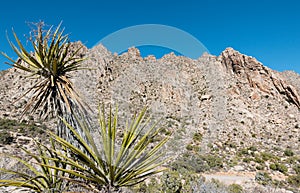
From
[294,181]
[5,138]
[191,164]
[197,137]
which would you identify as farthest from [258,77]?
[5,138]

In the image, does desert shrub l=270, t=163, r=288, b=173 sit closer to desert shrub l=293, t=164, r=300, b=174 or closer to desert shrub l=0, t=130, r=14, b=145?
desert shrub l=293, t=164, r=300, b=174

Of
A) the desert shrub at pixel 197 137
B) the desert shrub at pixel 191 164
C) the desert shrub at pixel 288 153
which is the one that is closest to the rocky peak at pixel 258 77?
the desert shrub at pixel 288 153

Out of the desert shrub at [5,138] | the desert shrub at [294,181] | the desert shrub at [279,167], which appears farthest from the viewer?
the desert shrub at [5,138]

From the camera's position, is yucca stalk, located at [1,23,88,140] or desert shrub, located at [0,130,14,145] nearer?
yucca stalk, located at [1,23,88,140]

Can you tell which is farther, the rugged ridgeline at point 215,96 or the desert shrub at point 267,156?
the desert shrub at point 267,156

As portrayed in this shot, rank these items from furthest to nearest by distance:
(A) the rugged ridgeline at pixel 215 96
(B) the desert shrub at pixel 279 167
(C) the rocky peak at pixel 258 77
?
(C) the rocky peak at pixel 258 77
(A) the rugged ridgeline at pixel 215 96
(B) the desert shrub at pixel 279 167

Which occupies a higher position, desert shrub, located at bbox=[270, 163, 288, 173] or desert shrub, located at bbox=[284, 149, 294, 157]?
desert shrub, located at bbox=[284, 149, 294, 157]

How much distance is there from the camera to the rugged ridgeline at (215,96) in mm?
15242

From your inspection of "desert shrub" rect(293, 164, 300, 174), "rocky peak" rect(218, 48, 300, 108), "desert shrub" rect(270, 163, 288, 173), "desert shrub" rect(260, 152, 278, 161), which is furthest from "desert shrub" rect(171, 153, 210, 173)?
"rocky peak" rect(218, 48, 300, 108)

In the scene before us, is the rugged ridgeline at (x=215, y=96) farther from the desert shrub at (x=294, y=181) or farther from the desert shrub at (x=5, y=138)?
the desert shrub at (x=294, y=181)

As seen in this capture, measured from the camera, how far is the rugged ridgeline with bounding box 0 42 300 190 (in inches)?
600

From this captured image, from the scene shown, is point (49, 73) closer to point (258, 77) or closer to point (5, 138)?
point (5, 138)

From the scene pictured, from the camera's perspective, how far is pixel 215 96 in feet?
91.3

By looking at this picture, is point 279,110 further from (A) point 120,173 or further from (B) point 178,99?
(A) point 120,173
